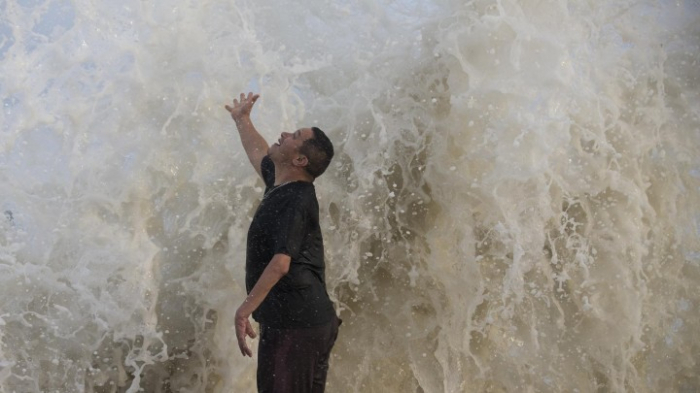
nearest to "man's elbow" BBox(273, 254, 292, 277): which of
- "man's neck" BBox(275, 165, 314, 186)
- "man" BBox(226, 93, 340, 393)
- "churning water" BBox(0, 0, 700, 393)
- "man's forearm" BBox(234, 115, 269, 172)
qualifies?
"man" BBox(226, 93, 340, 393)

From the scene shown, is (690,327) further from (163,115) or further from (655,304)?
(163,115)

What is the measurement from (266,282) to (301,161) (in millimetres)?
449

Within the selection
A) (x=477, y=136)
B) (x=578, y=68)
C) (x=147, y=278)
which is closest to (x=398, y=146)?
(x=477, y=136)

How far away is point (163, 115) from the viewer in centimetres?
321

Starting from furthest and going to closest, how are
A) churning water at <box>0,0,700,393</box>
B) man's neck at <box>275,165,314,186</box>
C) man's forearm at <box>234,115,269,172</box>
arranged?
churning water at <box>0,0,700,393</box>
man's forearm at <box>234,115,269,172</box>
man's neck at <box>275,165,314,186</box>

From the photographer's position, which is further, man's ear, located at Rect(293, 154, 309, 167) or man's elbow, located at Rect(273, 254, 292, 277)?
man's ear, located at Rect(293, 154, 309, 167)

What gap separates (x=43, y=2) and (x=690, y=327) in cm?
335

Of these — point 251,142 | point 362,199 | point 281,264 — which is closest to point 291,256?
point 281,264

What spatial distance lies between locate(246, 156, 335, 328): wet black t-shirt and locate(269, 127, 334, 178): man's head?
0.10 metres

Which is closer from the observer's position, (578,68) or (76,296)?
(76,296)

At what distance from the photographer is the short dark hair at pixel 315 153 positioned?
2389 millimetres

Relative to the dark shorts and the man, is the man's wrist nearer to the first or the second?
the man

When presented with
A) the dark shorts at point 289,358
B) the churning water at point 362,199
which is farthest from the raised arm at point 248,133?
the dark shorts at point 289,358

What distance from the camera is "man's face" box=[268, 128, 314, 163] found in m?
2.39
